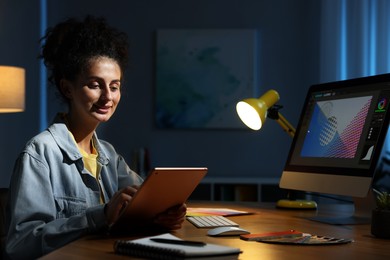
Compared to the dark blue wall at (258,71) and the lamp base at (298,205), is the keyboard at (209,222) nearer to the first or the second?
the lamp base at (298,205)

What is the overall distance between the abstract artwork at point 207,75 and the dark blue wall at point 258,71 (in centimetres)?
7

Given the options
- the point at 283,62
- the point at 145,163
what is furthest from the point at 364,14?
the point at 145,163

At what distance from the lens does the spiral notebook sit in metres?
1.25

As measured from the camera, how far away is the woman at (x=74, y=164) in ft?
5.32

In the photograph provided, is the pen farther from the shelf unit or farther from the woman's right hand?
the shelf unit

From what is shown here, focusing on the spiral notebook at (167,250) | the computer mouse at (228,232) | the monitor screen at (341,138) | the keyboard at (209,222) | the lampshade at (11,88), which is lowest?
the keyboard at (209,222)

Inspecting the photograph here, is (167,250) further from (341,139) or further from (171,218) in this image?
(341,139)

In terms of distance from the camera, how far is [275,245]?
1.49 m

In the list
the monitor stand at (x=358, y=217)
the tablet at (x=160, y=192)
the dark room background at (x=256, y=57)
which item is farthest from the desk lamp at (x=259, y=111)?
the dark room background at (x=256, y=57)

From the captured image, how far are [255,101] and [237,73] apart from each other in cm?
273

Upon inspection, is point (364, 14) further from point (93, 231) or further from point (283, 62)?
point (93, 231)

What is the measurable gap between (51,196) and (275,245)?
625mm

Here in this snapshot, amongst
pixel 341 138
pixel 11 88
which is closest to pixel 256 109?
pixel 341 138

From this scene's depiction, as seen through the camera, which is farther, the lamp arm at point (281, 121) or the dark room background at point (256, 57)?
the dark room background at point (256, 57)
